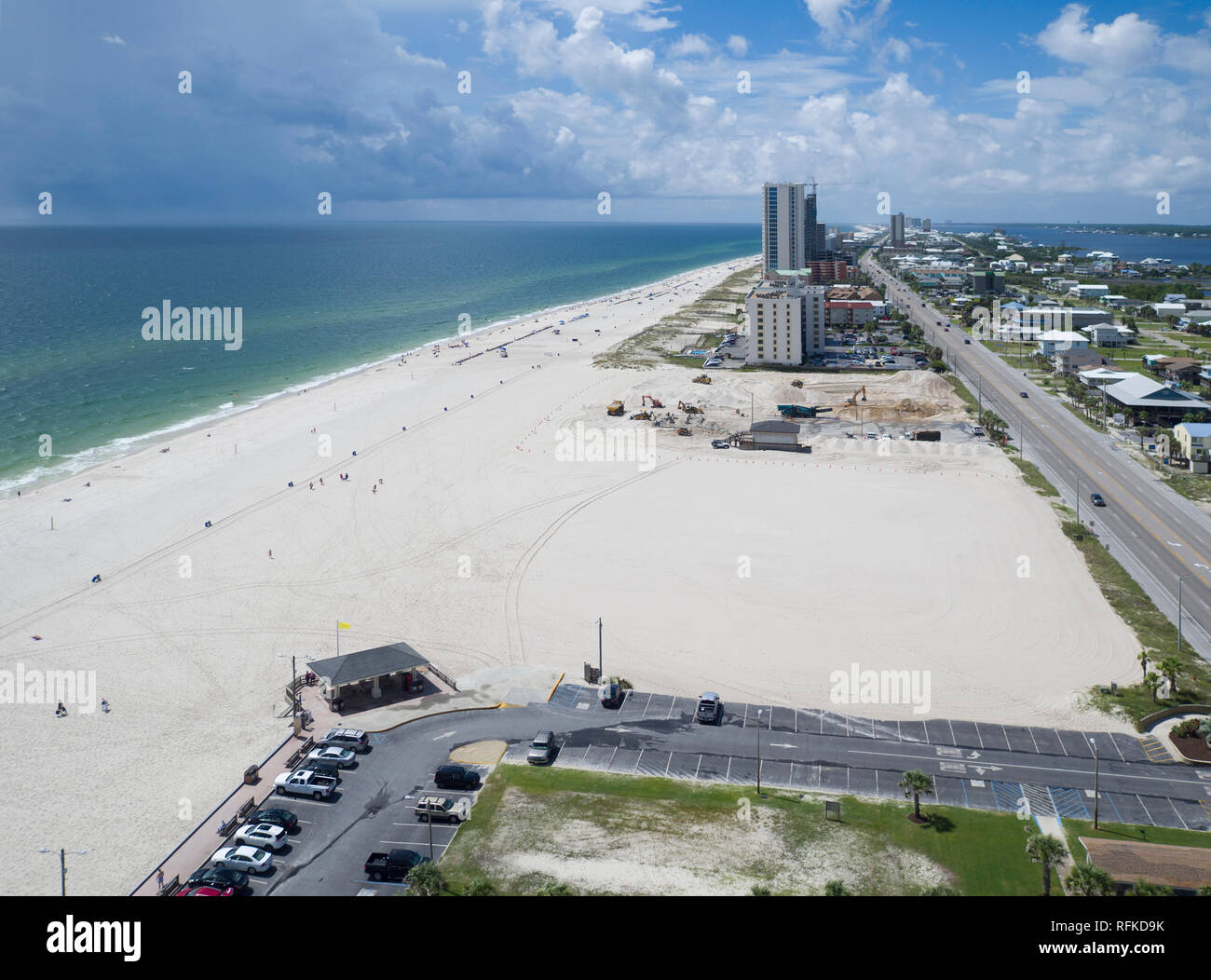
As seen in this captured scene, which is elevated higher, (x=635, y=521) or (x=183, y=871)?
(x=635, y=521)

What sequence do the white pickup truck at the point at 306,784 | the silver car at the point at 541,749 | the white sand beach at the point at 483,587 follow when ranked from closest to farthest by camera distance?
the white pickup truck at the point at 306,784
the silver car at the point at 541,749
the white sand beach at the point at 483,587

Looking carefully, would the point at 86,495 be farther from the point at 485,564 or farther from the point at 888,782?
the point at 888,782

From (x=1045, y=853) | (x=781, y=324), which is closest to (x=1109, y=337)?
(x=781, y=324)

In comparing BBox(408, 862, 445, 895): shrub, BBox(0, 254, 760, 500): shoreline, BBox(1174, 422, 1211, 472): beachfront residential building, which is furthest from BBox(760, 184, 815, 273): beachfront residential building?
BBox(408, 862, 445, 895): shrub

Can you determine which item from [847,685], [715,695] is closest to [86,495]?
[715,695]

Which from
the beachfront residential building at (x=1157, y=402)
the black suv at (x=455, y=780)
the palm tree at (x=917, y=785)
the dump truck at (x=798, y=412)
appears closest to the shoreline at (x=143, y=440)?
the black suv at (x=455, y=780)

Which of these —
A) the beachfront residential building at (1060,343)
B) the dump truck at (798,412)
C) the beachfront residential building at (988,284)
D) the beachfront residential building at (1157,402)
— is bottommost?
the dump truck at (798,412)

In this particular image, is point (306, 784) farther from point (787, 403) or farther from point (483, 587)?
point (787, 403)

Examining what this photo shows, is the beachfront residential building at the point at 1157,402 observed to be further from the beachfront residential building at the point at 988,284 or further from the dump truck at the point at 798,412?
the beachfront residential building at the point at 988,284
